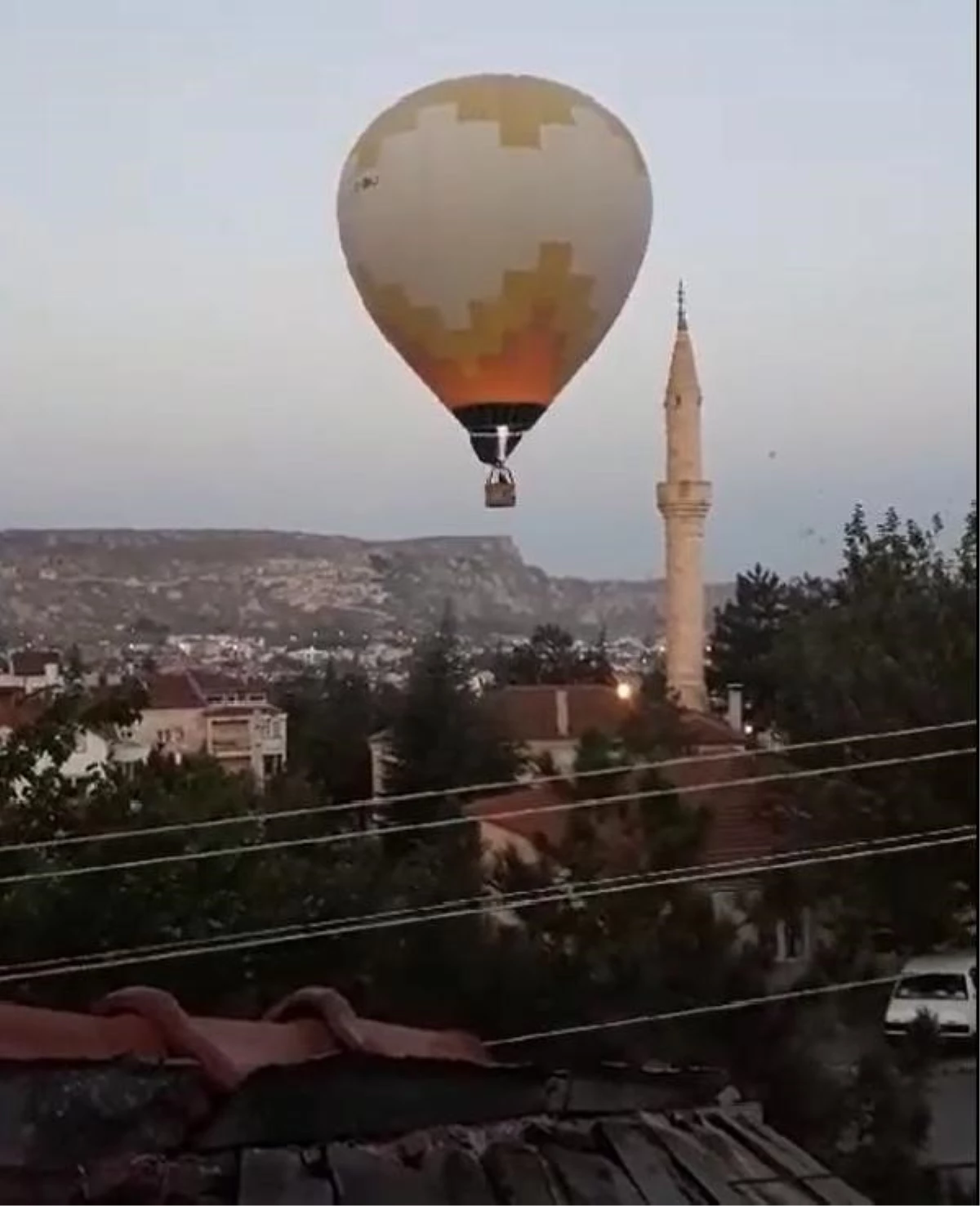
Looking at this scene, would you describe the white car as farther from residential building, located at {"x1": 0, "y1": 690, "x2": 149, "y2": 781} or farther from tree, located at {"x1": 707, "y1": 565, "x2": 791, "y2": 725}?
tree, located at {"x1": 707, "y1": 565, "x2": 791, "y2": 725}

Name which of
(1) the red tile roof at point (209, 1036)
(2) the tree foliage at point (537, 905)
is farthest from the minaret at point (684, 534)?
(1) the red tile roof at point (209, 1036)

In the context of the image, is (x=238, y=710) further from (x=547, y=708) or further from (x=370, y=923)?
(x=370, y=923)

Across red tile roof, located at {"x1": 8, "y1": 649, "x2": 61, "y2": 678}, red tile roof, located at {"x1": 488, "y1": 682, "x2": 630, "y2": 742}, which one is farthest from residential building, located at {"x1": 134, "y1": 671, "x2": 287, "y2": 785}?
red tile roof, located at {"x1": 488, "y1": 682, "x2": 630, "y2": 742}

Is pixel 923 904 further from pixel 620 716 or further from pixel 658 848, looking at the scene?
pixel 620 716

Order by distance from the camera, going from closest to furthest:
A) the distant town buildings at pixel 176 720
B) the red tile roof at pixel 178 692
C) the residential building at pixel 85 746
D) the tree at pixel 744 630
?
1. the residential building at pixel 85 746
2. the distant town buildings at pixel 176 720
3. the red tile roof at pixel 178 692
4. the tree at pixel 744 630

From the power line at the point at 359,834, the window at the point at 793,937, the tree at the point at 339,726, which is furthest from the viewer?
the tree at the point at 339,726

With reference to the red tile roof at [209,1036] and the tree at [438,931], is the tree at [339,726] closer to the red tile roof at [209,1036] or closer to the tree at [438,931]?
the tree at [438,931]

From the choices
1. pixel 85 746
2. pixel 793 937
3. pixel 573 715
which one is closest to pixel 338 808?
pixel 85 746

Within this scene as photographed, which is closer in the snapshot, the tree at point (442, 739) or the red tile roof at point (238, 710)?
the tree at point (442, 739)
